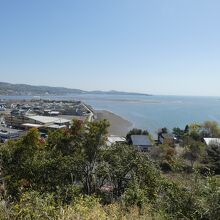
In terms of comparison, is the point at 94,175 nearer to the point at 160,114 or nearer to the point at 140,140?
the point at 140,140

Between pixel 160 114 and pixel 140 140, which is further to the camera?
pixel 160 114

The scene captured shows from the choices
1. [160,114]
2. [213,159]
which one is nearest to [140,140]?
[213,159]

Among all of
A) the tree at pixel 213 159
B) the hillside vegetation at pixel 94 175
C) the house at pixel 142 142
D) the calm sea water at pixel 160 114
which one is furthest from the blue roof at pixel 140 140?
the hillside vegetation at pixel 94 175

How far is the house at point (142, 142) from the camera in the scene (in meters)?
28.2

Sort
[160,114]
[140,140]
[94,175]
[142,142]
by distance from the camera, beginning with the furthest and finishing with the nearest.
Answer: [160,114] → [140,140] → [142,142] → [94,175]

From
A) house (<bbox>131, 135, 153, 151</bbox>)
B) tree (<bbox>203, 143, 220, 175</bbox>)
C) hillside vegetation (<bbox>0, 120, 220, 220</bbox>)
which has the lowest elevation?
house (<bbox>131, 135, 153, 151</bbox>)

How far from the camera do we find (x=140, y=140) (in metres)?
29.2

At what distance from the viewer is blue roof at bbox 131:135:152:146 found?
28591mm

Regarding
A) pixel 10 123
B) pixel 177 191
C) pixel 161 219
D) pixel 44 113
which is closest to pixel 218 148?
pixel 177 191

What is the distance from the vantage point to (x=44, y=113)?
6162 centimetres

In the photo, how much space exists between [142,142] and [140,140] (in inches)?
14.8

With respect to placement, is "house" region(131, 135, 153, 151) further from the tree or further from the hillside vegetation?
the hillside vegetation

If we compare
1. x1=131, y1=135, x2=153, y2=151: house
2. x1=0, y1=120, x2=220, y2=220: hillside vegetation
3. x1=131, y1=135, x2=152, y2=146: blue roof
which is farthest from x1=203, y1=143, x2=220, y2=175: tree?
x1=0, y1=120, x2=220, y2=220: hillside vegetation

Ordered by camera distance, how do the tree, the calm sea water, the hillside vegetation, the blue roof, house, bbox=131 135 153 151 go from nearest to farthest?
the hillside vegetation, the tree, house, bbox=131 135 153 151, the blue roof, the calm sea water
